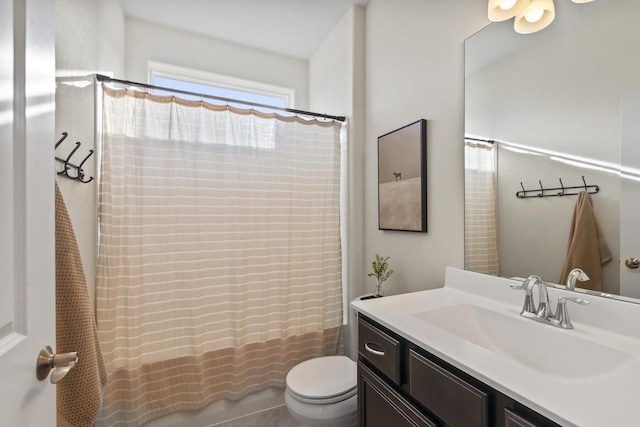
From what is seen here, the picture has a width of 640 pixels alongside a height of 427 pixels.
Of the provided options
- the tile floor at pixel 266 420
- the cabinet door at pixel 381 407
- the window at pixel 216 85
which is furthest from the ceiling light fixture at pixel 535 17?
the tile floor at pixel 266 420

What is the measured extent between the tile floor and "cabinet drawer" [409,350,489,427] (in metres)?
1.27

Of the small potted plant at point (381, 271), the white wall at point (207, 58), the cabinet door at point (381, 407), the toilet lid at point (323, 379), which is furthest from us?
the white wall at point (207, 58)

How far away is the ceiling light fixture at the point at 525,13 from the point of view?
1105mm

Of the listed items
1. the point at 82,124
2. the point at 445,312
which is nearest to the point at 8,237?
the point at 82,124

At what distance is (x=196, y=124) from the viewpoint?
1776 mm

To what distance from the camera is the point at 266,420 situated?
6.02ft

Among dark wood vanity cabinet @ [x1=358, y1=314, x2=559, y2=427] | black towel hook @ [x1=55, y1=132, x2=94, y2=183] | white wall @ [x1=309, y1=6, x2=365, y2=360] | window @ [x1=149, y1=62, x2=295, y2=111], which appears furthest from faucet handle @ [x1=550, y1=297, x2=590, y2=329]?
window @ [x1=149, y1=62, x2=295, y2=111]

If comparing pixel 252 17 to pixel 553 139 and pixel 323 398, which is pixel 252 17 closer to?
pixel 553 139

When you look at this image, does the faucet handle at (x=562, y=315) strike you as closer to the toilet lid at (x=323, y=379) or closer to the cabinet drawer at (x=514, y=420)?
the cabinet drawer at (x=514, y=420)

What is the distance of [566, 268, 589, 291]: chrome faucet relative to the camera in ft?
3.15

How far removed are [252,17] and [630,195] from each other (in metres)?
2.39

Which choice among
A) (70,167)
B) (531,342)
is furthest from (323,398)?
(70,167)

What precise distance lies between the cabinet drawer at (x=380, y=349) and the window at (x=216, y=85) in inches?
68.7

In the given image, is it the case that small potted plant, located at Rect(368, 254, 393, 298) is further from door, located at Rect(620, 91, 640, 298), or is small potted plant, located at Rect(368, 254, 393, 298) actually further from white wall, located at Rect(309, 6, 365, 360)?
door, located at Rect(620, 91, 640, 298)
